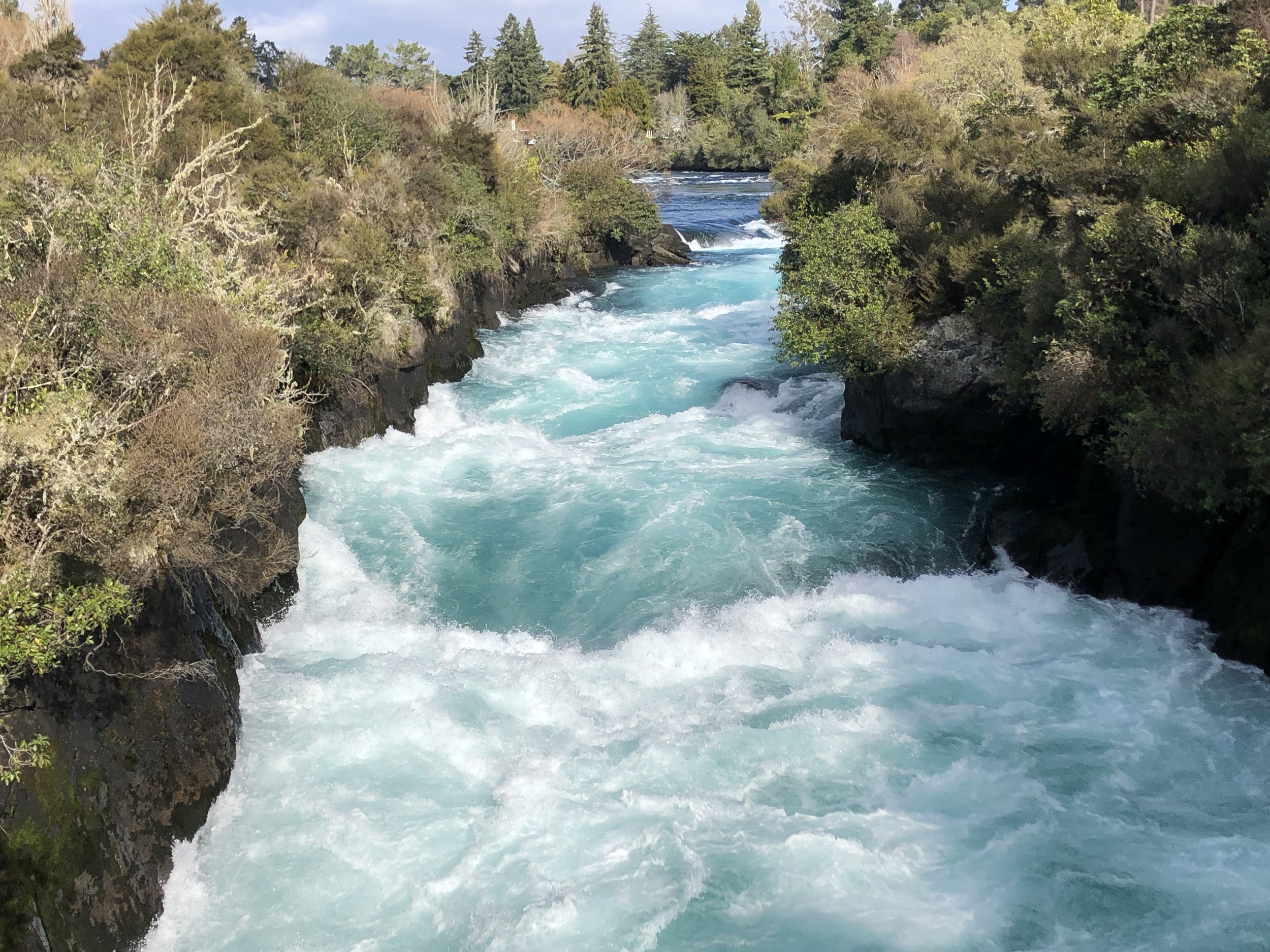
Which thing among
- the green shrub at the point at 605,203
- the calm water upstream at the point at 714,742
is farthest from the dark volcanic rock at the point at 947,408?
the green shrub at the point at 605,203

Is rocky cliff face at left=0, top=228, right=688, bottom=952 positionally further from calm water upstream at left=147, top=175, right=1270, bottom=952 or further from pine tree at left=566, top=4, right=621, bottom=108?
pine tree at left=566, top=4, right=621, bottom=108

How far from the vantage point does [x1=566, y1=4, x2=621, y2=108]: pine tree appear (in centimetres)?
7425

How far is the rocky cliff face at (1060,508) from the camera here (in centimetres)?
1187

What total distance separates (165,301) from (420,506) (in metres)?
6.64

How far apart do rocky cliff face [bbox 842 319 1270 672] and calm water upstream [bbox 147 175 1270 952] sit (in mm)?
472

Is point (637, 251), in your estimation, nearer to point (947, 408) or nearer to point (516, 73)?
point (947, 408)

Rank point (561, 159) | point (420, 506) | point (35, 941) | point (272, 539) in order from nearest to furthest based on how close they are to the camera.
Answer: point (35, 941)
point (272, 539)
point (420, 506)
point (561, 159)

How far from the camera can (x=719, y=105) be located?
271ft

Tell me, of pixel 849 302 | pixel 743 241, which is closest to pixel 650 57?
pixel 743 241

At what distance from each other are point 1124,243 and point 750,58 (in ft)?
264

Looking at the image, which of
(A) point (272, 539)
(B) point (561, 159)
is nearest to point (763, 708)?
(A) point (272, 539)

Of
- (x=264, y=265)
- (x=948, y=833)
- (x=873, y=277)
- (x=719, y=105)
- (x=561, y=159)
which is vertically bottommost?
(x=948, y=833)

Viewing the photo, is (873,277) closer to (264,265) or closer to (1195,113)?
(1195,113)

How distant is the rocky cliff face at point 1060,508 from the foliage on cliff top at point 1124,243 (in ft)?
1.70
